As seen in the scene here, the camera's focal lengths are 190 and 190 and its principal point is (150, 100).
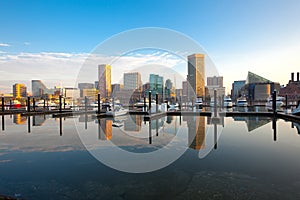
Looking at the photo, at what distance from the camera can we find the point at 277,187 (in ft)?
9.49

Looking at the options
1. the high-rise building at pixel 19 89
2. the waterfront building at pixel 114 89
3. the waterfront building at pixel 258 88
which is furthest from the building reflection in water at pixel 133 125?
the waterfront building at pixel 258 88

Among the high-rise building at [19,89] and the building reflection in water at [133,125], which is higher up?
the high-rise building at [19,89]

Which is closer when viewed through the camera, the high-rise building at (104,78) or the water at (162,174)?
the water at (162,174)

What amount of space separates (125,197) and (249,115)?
14.4 meters

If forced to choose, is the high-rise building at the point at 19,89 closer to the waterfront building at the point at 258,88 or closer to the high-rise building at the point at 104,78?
the high-rise building at the point at 104,78

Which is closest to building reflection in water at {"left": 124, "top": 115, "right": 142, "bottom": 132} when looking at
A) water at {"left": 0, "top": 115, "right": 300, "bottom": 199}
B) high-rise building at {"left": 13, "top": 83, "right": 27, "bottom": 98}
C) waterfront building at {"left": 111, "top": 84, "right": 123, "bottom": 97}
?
water at {"left": 0, "top": 115, "right": 300, "bottom": 199}

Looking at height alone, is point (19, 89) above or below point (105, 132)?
above

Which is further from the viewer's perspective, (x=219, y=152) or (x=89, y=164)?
(x=219, y=152)

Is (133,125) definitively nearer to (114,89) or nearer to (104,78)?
(104,78)

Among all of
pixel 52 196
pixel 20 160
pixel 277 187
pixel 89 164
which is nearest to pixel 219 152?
pixel 277 187

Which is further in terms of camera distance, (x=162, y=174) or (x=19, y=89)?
(x=19, y=89)

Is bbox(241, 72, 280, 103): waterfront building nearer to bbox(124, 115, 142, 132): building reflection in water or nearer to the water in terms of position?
bbox(124, 115, 142, 132): building reflection in water

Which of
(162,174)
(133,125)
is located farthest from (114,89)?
(162,174)

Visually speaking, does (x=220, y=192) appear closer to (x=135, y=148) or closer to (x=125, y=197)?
(x=125, y=197)
